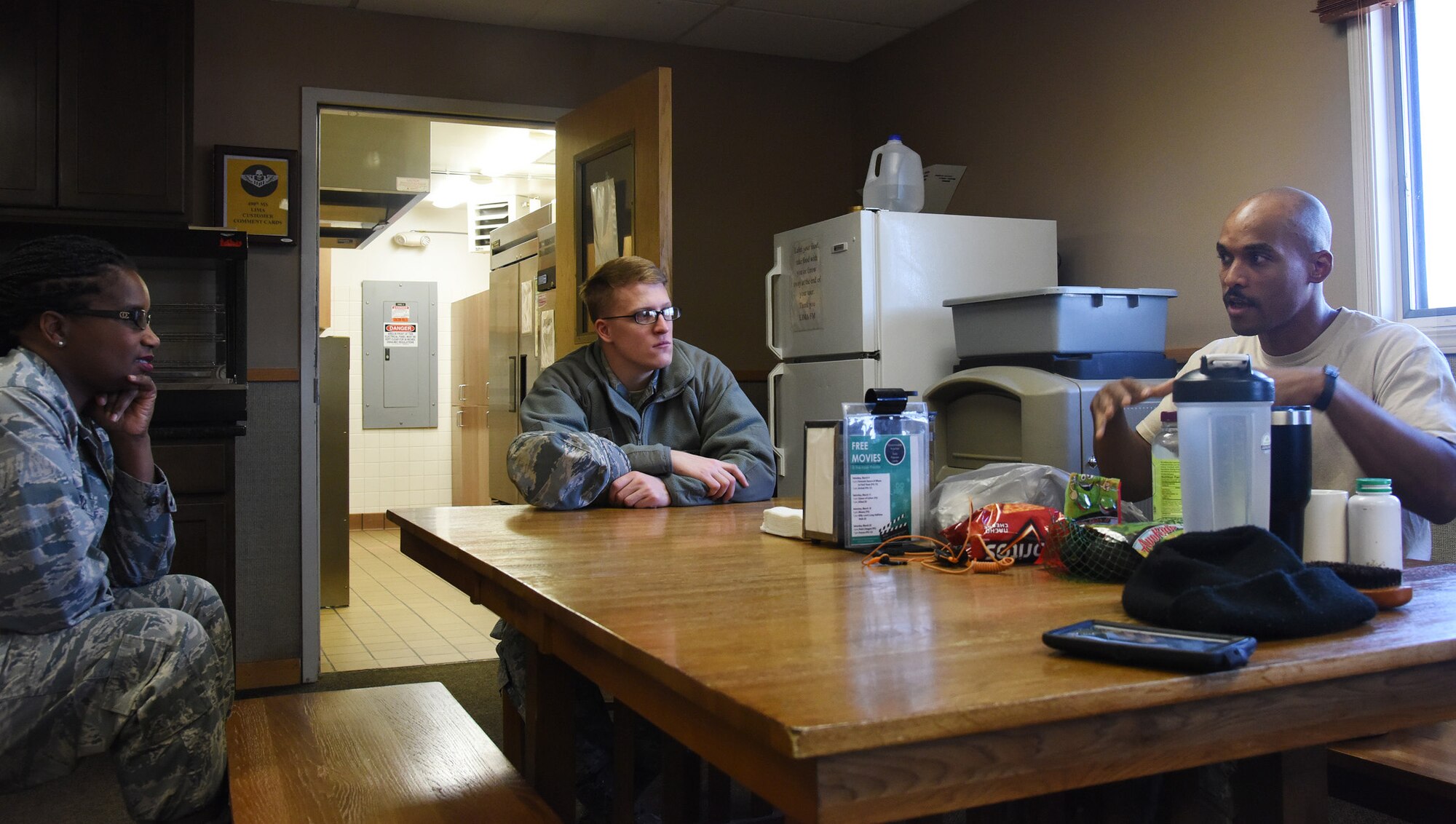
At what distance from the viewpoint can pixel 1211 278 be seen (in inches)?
130

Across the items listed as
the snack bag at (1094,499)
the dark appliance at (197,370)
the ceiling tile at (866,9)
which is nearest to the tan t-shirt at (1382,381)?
the snack bag at (1094,499)

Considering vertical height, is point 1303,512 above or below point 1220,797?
above

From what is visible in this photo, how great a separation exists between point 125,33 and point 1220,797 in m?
3.89

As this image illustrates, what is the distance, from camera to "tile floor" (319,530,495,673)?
4363mm


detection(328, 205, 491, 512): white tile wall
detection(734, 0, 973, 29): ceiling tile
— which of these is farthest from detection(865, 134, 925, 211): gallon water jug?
detection(328, 205, 491, 512): white tile wall

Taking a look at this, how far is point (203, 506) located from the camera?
361 cm

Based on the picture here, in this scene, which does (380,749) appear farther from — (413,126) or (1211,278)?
(413,126)

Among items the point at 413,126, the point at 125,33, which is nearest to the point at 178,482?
the point at 125,33

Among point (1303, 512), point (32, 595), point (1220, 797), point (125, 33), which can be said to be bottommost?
point (1220, 797)

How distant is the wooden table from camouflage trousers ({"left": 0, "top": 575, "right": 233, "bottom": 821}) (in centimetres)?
78

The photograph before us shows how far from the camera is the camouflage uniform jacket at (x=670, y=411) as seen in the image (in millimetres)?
2457

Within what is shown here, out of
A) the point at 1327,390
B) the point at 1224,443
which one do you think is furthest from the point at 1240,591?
the point at 1327,390

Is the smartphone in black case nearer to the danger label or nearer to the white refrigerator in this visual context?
the white refrigerator

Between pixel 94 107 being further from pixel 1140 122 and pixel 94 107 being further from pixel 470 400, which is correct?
pixel 470 400
